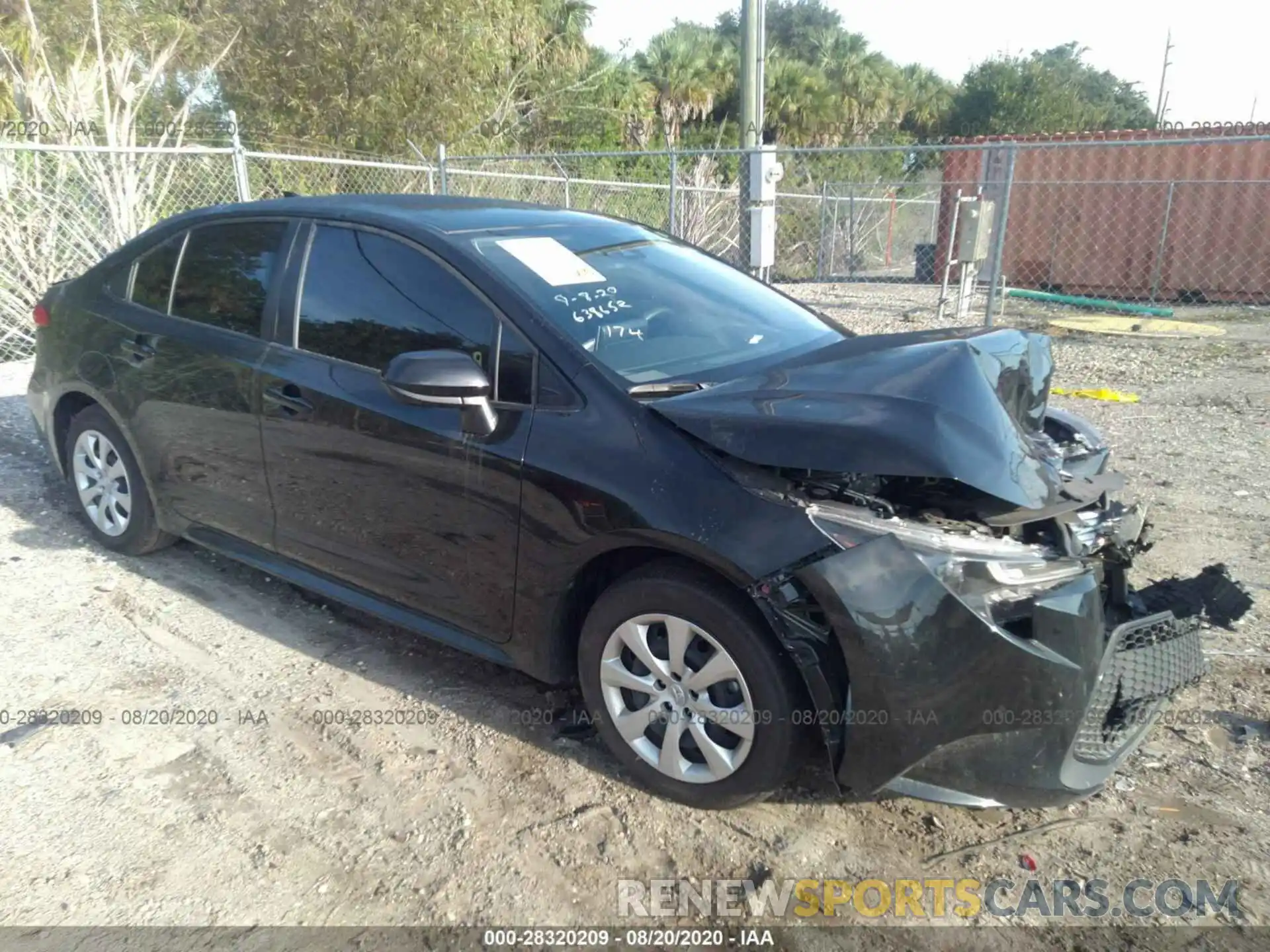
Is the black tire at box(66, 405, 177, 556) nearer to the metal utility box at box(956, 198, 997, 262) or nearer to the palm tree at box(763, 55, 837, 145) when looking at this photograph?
the metal utility box at box(956, 198, 997, 262)

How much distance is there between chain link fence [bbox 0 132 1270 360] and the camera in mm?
9172

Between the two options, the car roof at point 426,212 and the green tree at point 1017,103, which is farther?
the green tree at point 1017,103

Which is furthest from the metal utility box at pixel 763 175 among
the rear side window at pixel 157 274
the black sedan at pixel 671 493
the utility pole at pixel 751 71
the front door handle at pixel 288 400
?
the front door handle at pixel 288 400

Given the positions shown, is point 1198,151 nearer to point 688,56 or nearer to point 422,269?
point 422,269

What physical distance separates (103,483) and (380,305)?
2.11 meters

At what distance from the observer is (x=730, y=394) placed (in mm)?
2746

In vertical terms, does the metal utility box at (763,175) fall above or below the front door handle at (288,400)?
above

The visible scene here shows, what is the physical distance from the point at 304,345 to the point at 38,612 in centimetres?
176

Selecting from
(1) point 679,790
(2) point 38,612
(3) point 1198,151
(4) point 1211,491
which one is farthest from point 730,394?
(3) point 1198,151

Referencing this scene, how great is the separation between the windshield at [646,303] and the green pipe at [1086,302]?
39.3ft

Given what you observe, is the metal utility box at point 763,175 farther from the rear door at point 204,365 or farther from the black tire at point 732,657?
the black tire at point 732,657

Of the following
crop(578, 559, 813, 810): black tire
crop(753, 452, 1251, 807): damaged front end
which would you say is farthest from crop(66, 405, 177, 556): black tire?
crop(753, 452, 1251, 807): damaged front end

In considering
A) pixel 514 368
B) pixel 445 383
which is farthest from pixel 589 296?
pixel 445 383

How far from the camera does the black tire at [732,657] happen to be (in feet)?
8.23
